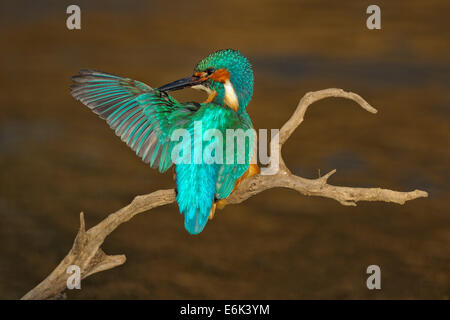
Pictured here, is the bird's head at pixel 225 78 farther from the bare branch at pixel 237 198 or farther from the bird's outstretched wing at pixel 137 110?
the bare branch at pixel 237 198

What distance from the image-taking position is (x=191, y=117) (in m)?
2.46

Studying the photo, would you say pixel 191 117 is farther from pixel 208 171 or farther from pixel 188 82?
pixel 208 171

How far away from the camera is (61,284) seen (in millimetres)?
2684

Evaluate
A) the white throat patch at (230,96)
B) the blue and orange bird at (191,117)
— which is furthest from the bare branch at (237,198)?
the white throat patch at (230,96)

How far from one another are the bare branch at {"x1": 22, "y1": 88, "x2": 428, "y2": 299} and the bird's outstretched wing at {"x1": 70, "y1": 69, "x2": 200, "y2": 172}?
0.17 metres

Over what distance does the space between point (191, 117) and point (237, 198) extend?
0.37m

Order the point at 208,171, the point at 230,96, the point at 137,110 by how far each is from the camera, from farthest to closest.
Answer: the point at 137,110, the point at 230,96, the point at 208,171

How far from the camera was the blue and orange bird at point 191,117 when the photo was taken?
7.67 ft

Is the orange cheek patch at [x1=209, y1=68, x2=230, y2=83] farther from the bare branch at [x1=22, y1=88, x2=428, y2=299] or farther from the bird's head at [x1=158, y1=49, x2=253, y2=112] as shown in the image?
the bare branch at [x1=22, y1=88, x2=428, y2=299]

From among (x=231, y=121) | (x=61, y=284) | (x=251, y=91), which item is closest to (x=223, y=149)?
(x=231, y=121)

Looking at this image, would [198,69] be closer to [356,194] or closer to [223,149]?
[223,149]

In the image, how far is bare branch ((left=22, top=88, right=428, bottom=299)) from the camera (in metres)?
2.52

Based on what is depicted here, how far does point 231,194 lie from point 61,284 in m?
0.78

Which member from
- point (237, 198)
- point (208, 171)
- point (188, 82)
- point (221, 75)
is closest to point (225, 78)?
point (221, 75)
